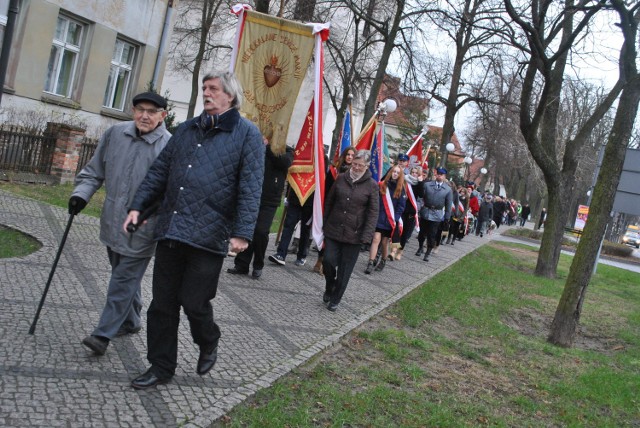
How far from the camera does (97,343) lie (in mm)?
4793

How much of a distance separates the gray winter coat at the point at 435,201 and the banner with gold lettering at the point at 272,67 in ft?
20.7

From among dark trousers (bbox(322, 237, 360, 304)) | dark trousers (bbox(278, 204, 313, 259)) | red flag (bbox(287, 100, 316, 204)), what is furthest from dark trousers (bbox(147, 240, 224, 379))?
dark trousers (bbox(278, 204, 313, 259))

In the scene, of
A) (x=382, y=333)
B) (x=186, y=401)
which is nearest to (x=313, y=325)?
(x=382, y=333)

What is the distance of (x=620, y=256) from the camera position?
35.9 m

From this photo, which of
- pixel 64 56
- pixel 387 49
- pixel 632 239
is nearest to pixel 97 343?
pixel 64 56

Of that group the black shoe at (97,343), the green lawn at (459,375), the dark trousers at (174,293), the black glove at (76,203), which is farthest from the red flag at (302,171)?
the dark trousers at (174,293)

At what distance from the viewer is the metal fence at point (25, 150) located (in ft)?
44.6

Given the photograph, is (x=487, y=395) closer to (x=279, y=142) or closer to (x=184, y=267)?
(x=184, y=267)

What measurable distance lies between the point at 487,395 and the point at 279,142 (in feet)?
14.8

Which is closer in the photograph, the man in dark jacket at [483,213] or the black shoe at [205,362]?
the black shoe at [205,362]

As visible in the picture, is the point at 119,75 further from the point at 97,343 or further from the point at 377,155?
the point at 97,343

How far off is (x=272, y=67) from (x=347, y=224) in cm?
A: 247

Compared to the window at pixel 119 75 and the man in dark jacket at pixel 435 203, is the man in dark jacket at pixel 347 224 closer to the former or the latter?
the man in dark jacket at pixel 435 203

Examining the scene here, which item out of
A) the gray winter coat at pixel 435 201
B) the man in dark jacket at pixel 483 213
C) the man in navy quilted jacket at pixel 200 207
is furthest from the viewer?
the man in dark jacket at pixel 483 213
